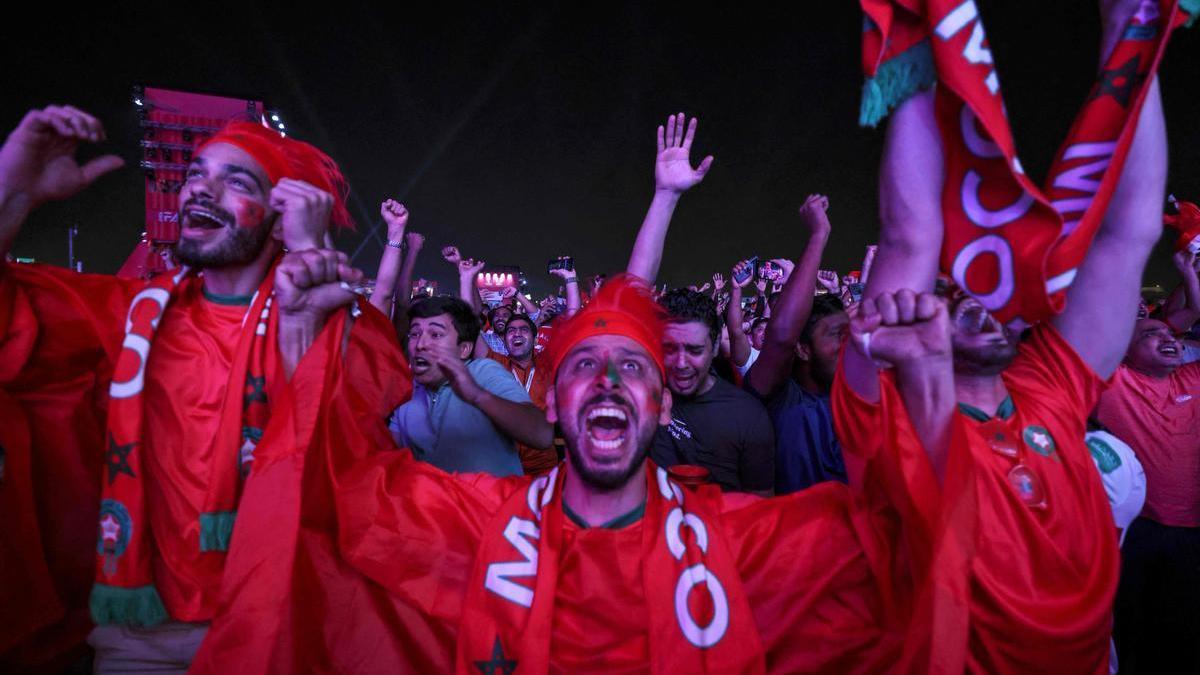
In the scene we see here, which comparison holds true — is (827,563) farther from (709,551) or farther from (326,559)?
(326,559)

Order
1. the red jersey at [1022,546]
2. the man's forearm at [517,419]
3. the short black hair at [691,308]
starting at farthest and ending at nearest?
1. the short black hair at [691,308]
2. the man's forearm at [517,419]
3. the red jersey at [1022,546]

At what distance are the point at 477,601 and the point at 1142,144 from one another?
211 cm

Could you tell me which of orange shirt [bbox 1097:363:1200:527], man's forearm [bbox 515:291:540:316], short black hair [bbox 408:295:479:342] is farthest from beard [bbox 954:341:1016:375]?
man's forearm [bbox 515:291:540:316]

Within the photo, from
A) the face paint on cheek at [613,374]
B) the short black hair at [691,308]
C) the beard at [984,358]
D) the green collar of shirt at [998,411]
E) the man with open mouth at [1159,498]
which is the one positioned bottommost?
the man with open mouth at [1159,498]

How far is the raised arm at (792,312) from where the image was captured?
9.91 ft

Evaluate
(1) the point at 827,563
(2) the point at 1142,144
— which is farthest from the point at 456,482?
(2) the point at 1142,144

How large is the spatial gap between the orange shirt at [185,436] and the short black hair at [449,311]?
49.2 inches

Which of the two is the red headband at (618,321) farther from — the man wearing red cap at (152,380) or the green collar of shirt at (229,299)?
the green collar of shirt at (229,299)

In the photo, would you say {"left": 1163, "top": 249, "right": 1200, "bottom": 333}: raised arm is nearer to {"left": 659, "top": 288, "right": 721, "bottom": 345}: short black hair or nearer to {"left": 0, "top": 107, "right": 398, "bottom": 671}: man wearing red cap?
{"left": 659, "top": 288, "right": 721, "bottom": 345}: short black hair

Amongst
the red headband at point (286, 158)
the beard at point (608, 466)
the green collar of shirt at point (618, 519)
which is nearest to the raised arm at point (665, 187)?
the beard at point (608, 466)

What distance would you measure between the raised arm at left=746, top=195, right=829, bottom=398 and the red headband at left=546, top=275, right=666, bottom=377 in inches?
38.8

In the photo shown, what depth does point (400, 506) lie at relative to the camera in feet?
6.05

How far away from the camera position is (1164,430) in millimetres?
3703

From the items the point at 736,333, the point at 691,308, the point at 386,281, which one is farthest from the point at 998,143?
the point at 736,333
